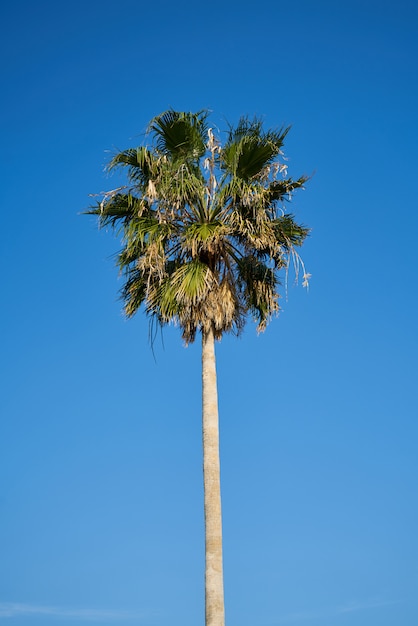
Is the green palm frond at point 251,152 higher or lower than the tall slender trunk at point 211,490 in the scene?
higher

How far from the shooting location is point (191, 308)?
1977 cm

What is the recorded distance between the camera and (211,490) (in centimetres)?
1786

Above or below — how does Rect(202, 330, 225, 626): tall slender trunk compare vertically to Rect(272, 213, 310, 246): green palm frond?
below

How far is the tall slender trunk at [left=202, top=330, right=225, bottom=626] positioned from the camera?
16859 millimetres

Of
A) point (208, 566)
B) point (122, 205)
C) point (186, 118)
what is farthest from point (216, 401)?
point (186, 118)

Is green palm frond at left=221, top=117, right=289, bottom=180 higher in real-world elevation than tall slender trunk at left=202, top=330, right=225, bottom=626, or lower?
higher

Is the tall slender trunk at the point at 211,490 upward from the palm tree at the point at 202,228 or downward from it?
downward

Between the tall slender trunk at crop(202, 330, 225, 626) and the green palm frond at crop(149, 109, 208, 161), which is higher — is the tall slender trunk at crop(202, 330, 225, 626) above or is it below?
below

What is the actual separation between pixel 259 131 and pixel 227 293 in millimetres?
3736

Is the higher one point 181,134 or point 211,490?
point 181,134

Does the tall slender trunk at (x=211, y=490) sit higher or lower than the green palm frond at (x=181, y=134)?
lower

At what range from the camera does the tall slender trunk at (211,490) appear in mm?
16859

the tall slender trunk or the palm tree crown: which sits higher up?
the palm tree crown

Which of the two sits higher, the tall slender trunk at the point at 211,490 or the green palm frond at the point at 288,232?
the green palm frond at the point at 288,232
